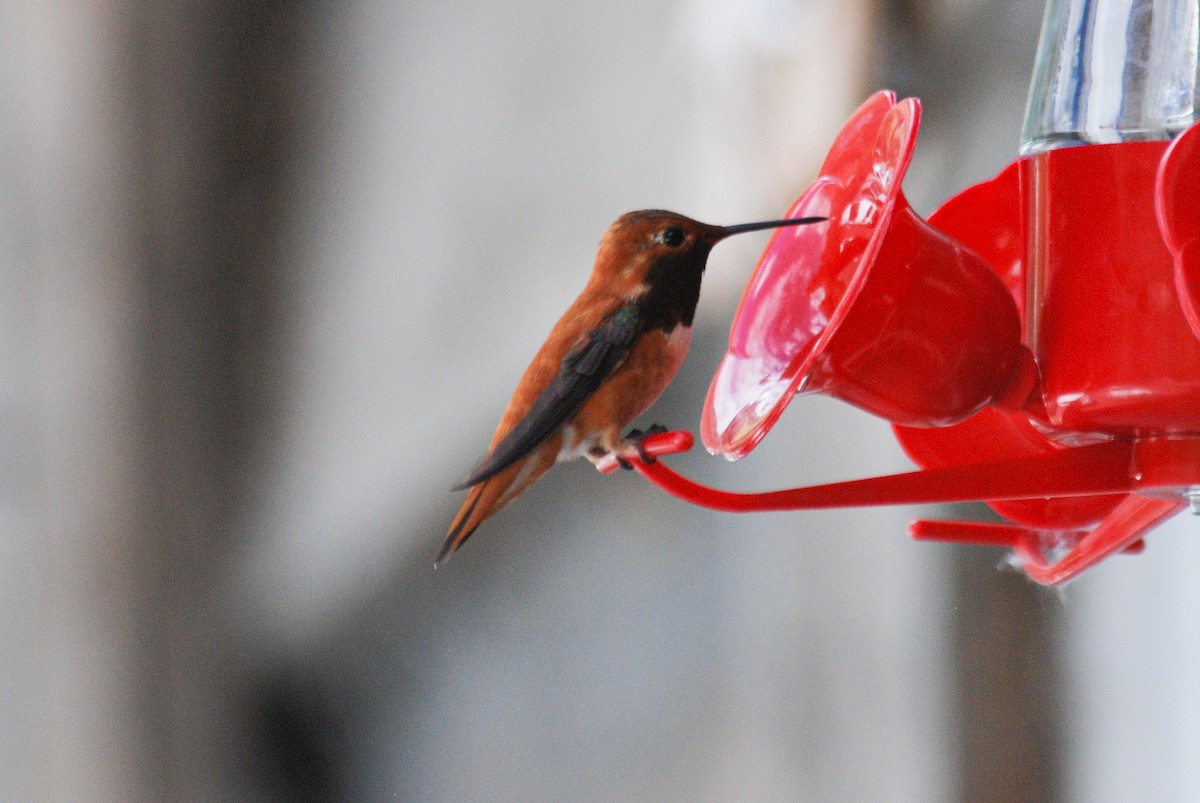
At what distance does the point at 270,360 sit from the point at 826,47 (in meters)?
1.53

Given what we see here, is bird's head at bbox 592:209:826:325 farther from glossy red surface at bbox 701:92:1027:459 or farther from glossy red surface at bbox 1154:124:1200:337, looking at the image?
glossy red surface at bbox 1154:124:1200:337

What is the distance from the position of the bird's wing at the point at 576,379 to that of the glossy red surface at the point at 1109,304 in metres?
0.39

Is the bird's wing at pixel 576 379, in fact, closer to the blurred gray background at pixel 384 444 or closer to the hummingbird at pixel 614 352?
the hummingbird at pixel 614 352

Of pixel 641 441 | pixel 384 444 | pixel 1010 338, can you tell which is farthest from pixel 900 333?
pixel 384 444

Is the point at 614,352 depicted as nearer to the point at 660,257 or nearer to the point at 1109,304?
the point at 660,257

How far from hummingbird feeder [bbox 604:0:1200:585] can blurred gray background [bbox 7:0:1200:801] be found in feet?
3.18

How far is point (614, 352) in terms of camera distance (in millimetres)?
1116

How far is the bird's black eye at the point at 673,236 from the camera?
112 centimetres

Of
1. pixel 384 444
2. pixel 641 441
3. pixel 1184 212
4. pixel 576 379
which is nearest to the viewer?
pixel 1184 212

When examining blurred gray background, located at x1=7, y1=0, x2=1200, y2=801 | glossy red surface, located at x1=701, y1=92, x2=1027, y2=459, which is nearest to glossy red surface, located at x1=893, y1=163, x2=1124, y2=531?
glossy red surface, located at x1=701, y1=92, x2=1027, y2=459

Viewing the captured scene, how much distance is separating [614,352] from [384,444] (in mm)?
1592

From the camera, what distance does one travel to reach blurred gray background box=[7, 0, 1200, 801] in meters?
2.17

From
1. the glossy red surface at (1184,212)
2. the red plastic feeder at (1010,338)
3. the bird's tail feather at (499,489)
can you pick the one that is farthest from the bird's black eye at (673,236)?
the glossy red surface at (1184,212)

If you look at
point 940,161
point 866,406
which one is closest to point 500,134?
point 940,161
